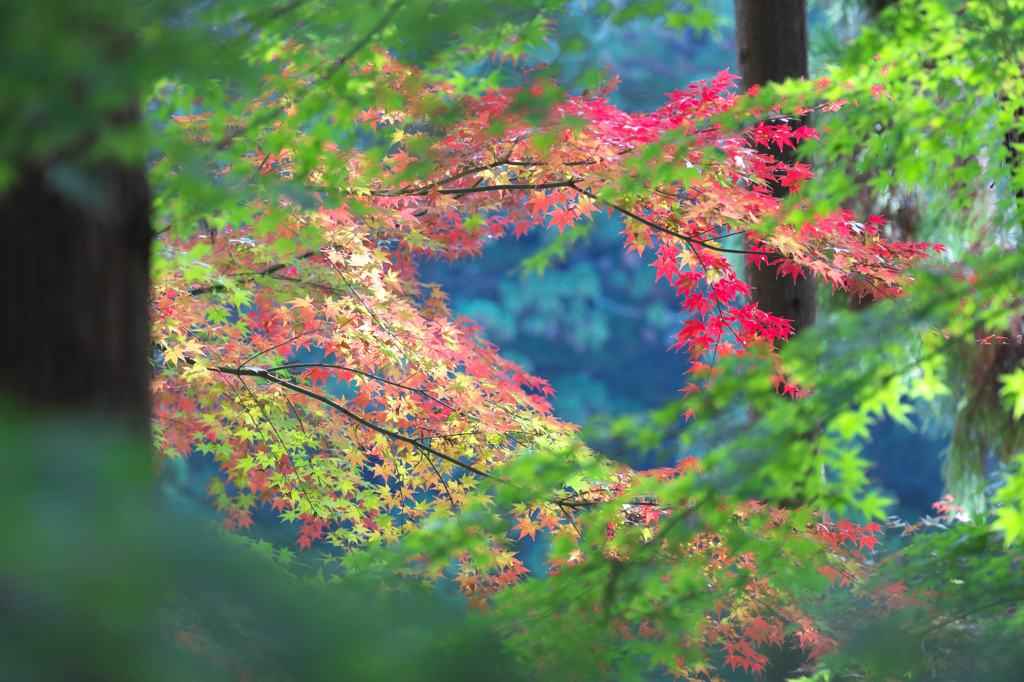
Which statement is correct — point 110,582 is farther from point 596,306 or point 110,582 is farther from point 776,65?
point 596,306

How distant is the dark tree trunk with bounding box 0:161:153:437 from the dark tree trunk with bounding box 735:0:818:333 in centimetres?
333

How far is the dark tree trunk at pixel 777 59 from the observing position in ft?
12.4

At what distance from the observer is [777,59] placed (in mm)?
3797

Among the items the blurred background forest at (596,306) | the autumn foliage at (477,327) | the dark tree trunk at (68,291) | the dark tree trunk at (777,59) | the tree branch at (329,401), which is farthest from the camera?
the blurred background forest at (596,306)

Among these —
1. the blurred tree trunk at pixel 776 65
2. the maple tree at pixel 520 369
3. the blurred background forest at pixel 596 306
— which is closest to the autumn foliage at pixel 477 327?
the maple tree at pixel 520 369

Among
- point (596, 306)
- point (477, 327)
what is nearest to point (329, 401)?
point (477, 327)

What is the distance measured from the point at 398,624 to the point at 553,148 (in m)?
1.86

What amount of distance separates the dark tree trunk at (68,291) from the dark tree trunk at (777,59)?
10.9ft

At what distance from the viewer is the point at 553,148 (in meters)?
2.61

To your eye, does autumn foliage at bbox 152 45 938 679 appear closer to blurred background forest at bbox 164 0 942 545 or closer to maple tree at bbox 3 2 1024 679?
maple tree at bbox 3 2 1024 679

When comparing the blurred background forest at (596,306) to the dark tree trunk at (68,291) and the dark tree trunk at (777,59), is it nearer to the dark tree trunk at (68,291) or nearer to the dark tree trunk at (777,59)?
Result: the dark tree trunk at (777,59)

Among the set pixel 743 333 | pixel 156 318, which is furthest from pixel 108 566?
pixel 743 333

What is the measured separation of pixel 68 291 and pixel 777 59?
3.71 m

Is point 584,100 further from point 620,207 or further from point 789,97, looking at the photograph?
point 789,97
